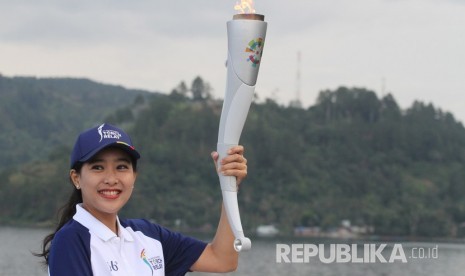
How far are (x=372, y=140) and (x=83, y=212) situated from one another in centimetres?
13609

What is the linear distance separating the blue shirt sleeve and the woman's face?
0.35 ft

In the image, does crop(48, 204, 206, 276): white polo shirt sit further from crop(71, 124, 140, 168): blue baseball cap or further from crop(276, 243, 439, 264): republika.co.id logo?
crop(276, 243, 439, 264): republika.co.id logo

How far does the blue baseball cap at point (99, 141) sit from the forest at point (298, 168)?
110m

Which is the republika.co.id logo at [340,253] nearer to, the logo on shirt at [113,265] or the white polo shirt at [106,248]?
the white polo shirt at [106,248]

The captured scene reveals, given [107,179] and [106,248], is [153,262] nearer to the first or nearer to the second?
[106,248]

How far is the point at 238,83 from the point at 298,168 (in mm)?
128593

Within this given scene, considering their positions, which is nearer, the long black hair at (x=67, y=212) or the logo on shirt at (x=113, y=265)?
the logo on shirt at (x=113, y=265)

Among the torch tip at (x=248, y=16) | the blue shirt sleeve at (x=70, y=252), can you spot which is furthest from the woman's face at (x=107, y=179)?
the torch tip at (x=248, y=16)

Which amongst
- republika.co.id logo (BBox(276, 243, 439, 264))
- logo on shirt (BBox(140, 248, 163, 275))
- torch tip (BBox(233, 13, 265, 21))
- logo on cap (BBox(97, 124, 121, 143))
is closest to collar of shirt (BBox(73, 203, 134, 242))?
logo on shirt (BBox(140, 248, 163, 275))

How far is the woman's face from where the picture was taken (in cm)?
364

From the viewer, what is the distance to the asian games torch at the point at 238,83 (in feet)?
11.8

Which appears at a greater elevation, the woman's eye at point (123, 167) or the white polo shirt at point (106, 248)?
the woman's eye at point (123, 167)

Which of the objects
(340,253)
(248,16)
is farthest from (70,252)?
(340,253)

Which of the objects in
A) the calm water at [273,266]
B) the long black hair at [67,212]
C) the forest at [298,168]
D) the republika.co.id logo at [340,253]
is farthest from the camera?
the forest at [298,168]
